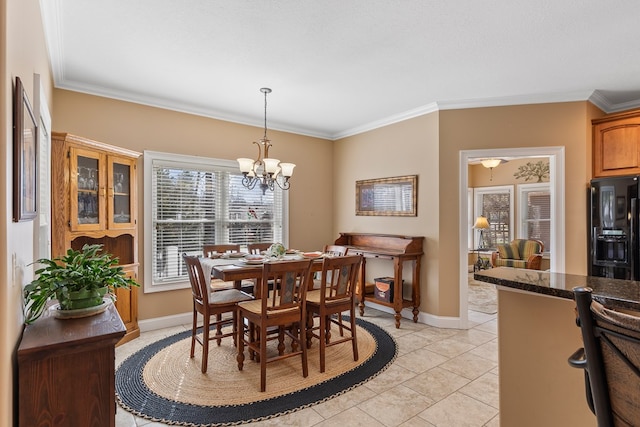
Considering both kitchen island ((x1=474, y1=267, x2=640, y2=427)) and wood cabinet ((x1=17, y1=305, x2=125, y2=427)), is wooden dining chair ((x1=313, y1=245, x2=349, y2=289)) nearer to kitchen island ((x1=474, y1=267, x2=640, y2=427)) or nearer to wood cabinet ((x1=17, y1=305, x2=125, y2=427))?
kitchen island ((x1=474, y1=267, x2=640, y2=427))

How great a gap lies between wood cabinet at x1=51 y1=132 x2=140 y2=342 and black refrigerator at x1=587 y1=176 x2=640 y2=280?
16.3 ft

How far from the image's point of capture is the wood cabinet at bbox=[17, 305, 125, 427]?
1.31 m

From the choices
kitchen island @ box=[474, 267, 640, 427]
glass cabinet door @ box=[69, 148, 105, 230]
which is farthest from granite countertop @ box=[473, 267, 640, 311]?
glass cabinet door @ box=[69, 148, 105, 230]

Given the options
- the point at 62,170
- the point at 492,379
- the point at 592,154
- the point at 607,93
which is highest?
the point at 607,93

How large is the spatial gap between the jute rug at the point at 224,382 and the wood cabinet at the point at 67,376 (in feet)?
3.12

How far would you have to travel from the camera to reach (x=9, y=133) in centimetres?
125

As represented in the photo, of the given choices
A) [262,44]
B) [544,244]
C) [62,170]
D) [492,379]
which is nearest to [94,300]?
[62,170]

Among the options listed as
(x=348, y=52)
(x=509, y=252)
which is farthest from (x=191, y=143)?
(x=509, y=252)

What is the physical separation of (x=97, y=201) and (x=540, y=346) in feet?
12.3

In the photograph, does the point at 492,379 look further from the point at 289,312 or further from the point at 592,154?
the point at 592,154

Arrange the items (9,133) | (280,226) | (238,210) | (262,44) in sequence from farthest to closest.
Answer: (280,226)
(238,210)
(262,44)
(9,133)

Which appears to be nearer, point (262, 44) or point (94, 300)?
point (94, 300)

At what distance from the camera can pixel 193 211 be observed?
4320 millimetres

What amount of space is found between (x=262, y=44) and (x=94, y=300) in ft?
7.16
